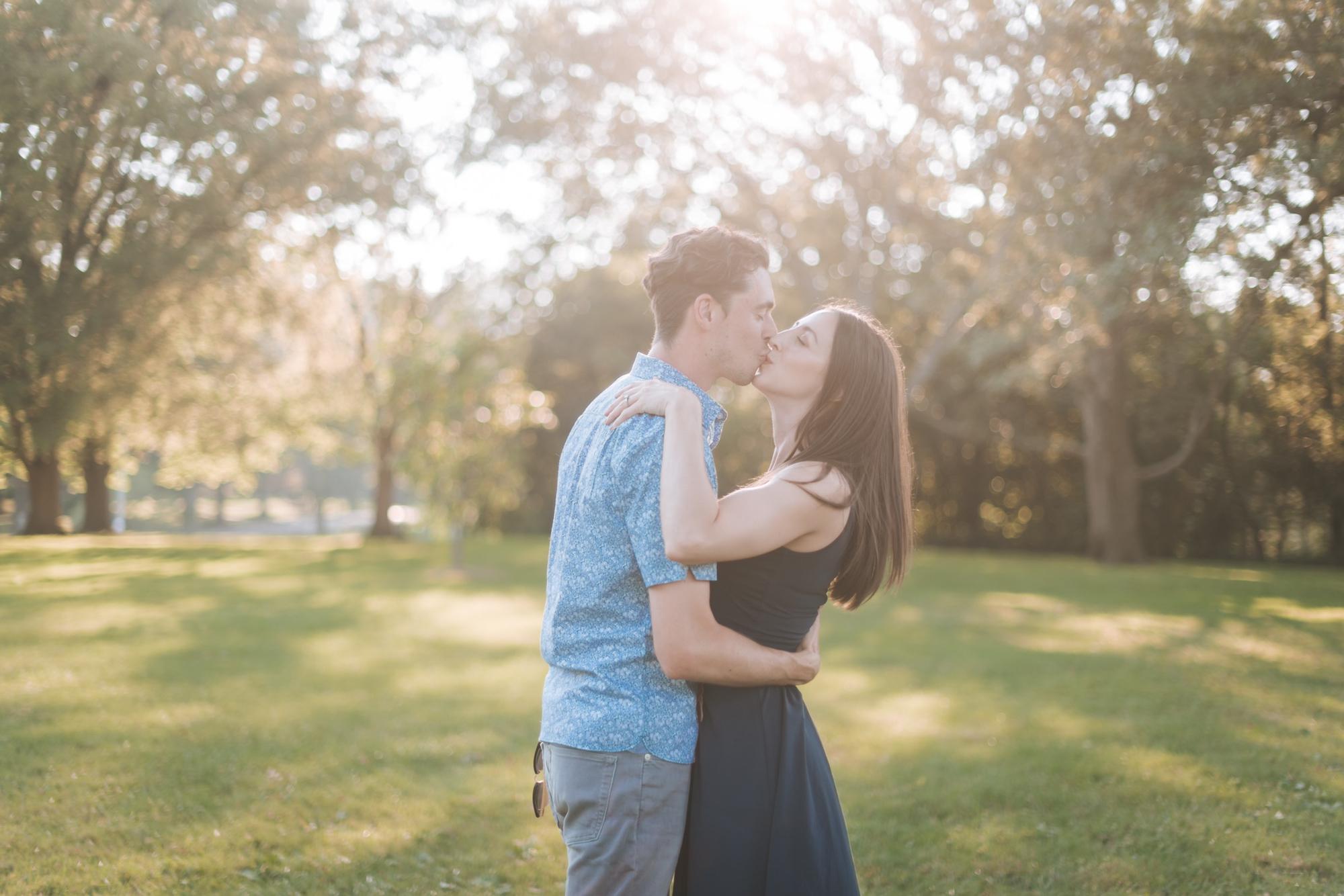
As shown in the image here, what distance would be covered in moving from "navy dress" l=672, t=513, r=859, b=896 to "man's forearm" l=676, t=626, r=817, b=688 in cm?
6

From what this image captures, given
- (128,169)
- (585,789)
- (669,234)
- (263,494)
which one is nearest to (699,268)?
(585,789)

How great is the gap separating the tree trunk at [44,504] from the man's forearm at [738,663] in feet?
42.5

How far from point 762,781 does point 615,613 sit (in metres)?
0.58

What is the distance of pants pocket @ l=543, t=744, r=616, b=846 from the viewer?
2373 mm

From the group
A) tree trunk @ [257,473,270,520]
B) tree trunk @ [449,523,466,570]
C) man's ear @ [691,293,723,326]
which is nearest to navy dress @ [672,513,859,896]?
man's ear @ [691,293,723,326]

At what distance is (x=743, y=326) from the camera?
2574mm

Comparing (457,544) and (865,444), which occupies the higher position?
(865,444)

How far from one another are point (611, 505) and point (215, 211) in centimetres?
904

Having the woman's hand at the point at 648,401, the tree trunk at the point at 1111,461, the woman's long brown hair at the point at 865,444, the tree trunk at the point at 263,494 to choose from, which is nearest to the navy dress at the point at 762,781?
the woman's long brown hair at the point at 865,444

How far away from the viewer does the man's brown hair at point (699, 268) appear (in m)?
2.50

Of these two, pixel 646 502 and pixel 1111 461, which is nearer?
pixel 646 502

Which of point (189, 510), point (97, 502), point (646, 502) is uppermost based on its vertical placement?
point (646, 502)

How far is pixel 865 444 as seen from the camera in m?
2.71

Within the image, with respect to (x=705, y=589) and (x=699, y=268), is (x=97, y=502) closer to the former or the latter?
(x=699, y=268)
